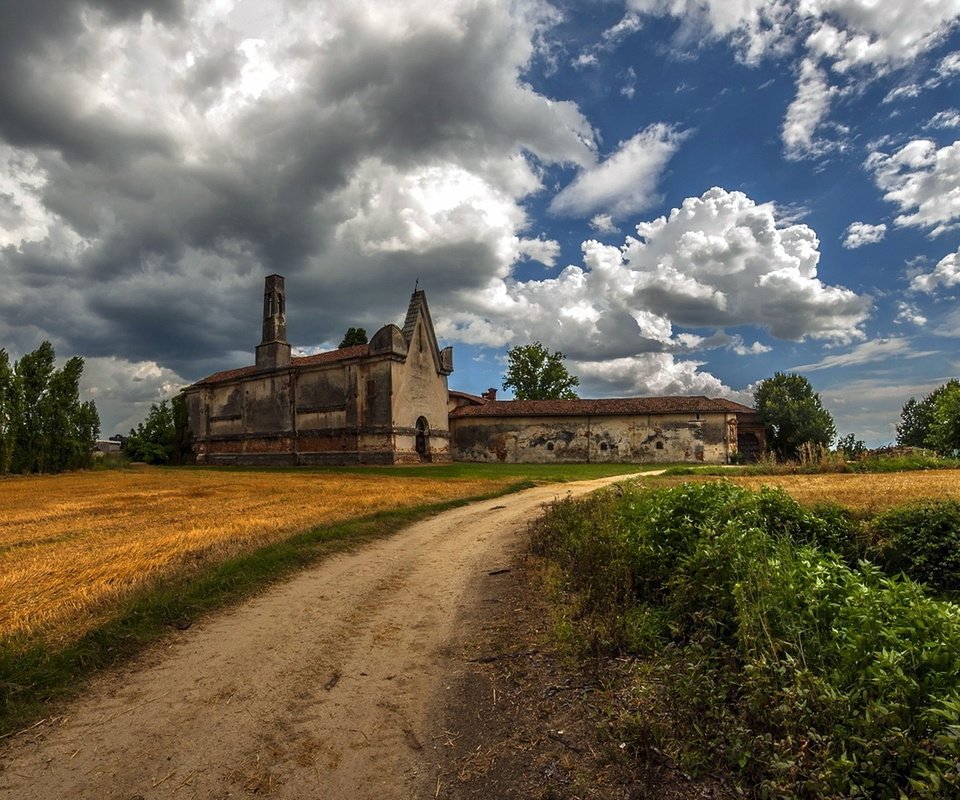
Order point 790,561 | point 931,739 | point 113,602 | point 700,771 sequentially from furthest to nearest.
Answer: point 113,602 < point 790,561 < point 700,771 < point 931,739

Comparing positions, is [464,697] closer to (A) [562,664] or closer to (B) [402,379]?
(A) [562,664]

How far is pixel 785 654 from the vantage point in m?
3.72

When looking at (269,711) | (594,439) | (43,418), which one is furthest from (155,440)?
(269,711)

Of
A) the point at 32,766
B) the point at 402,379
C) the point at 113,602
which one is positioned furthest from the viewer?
the point at 402,379

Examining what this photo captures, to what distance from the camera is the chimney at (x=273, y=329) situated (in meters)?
44.9

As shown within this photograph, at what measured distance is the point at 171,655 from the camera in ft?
17.0

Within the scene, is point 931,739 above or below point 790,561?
below

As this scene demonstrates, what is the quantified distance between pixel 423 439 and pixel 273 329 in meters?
16.2

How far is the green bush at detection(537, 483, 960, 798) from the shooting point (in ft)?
8.83

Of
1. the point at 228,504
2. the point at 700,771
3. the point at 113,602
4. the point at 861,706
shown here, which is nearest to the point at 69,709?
the point at 113,602

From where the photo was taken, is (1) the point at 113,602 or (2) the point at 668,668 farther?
(1) the point at 113,602

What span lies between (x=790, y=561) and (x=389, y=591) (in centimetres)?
473

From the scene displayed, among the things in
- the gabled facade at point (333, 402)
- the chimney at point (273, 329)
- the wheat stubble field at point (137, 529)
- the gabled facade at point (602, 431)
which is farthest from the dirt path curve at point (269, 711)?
the chimney at point (273, 329)

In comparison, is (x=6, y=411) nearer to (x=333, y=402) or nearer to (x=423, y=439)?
(x=333, y=402)
